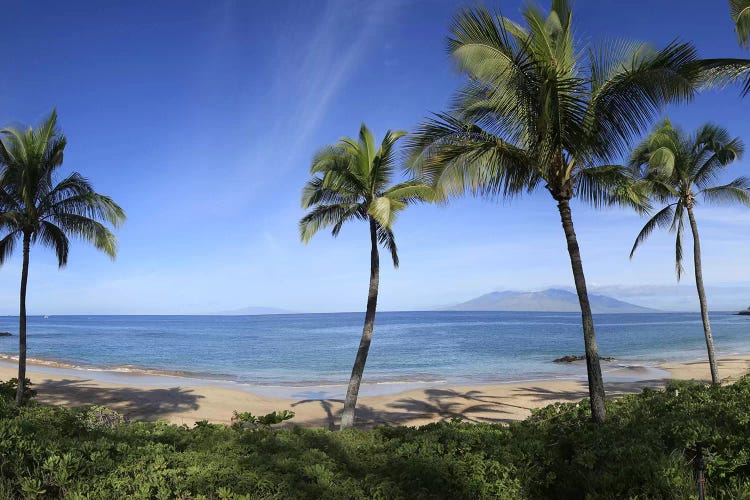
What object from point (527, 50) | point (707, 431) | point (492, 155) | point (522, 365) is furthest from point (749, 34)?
point (522, 365)

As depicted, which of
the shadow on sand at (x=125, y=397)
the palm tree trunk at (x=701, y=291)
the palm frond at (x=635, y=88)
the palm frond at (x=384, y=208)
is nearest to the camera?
the palm frond at (x=635, y=88)

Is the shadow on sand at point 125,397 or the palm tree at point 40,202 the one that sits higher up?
the palm tree at point 40,202

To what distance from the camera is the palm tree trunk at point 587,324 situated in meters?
8.28

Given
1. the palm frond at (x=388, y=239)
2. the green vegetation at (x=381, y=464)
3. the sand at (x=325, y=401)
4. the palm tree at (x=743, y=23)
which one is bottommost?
the sand at (x=325, y=401)

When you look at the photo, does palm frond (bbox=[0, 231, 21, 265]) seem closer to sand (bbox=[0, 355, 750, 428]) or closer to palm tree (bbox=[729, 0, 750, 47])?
sand (bbox=[0, 355, 750, 428])

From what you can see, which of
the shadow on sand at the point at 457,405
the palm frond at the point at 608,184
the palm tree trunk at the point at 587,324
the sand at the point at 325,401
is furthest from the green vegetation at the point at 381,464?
the sand at the point at 325,401

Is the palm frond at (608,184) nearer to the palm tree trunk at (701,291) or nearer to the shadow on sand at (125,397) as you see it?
the palm tree trunk at (701,291)

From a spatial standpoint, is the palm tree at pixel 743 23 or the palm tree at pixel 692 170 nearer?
the palm tree at pixel 743 23

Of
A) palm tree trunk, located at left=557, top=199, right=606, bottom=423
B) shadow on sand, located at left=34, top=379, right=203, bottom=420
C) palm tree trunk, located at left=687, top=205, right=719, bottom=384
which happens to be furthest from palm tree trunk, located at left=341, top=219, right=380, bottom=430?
palm tree trunk, located at left=687, top=205, right=719, bottom=384

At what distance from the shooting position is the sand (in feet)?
53.9

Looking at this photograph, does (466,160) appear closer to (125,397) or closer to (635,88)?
(635,88)

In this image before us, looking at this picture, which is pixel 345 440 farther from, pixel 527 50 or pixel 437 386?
pixel 437 386

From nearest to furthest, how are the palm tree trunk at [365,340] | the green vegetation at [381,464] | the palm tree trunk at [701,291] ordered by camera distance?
the green vegetation at [381,464] → the palm tree trunk at [365,340] → the palm tree trunk at [701,291]

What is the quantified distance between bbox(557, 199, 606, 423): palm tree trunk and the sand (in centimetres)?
747
